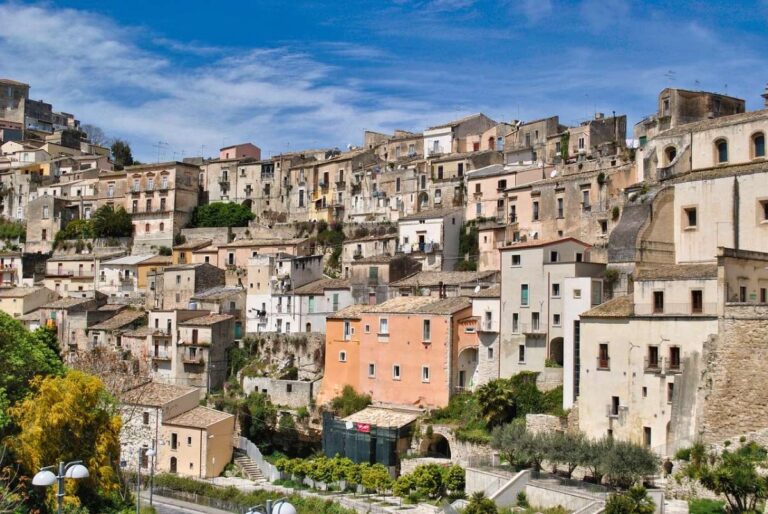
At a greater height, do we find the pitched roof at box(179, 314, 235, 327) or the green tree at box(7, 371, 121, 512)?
the pitched roof at box(179, 314, 235, 327)

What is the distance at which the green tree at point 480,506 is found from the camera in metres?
33.0

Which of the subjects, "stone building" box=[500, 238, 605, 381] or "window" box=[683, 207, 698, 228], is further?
"window" box=[683, 207, 698, 228]

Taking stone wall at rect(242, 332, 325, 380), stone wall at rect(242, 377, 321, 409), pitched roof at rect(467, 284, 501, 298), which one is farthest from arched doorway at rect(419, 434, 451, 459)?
stone wall at rect(242, 332, 325, 380)

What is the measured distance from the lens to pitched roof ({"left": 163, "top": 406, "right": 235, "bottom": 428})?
47938mm

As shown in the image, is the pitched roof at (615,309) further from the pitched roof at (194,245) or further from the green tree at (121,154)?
the green tree at (121,154)

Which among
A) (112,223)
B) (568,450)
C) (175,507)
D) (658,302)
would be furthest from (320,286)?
(112,223)

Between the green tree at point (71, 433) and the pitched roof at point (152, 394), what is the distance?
505 inches

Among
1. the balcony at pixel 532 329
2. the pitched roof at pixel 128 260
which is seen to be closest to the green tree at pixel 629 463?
the balcony at pixel 532 329

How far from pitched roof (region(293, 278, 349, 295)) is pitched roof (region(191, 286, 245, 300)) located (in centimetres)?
486

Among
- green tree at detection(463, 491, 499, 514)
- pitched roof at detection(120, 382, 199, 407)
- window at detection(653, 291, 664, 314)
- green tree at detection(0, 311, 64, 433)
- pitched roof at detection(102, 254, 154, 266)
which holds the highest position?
pitched roof at detection(102, 254, 154, 266)

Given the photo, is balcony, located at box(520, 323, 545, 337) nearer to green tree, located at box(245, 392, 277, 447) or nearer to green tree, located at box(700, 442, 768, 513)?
green tree, located at box(700, 442, 768, 513)

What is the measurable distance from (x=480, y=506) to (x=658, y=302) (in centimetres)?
1035

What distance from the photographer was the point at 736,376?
34.0 meters

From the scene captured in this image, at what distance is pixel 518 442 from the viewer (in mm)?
37344
